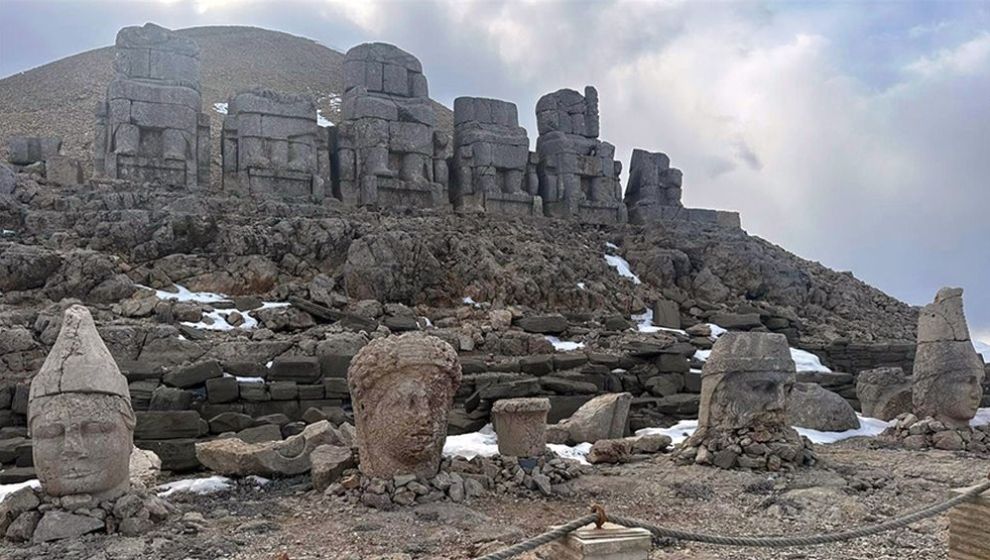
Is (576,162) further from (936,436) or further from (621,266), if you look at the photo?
(936,436)

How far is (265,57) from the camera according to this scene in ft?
205

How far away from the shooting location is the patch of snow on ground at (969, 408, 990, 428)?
39.3 ft

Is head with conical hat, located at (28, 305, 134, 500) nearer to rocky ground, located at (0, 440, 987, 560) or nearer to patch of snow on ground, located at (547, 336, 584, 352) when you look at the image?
rocky ground, located at (0, 440, 987, 560)

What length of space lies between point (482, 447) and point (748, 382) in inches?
135

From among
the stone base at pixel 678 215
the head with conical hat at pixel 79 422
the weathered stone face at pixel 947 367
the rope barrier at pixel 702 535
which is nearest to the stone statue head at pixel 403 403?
the head with conical hat at pixel 79 422

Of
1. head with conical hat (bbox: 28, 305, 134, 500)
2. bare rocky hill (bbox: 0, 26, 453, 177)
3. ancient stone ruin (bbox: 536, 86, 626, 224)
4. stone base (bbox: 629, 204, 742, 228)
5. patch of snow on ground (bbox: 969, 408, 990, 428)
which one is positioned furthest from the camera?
bare rocky hill (bbox: 0, 26, 453, 177)

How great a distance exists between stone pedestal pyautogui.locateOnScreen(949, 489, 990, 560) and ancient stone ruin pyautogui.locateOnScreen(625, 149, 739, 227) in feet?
67.3

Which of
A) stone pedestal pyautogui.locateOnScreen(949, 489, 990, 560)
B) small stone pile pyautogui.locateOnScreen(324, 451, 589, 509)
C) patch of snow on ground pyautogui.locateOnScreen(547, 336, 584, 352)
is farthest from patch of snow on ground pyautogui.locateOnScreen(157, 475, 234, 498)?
patch of snow on ground pyautogui.locateOnScreen(547, 336, 584, 352)

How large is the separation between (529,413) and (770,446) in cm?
278

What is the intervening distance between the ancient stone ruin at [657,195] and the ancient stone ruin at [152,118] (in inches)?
526

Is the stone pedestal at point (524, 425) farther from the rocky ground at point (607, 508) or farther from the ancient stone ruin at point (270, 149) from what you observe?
the ancient stone ruin at point (270, 149)

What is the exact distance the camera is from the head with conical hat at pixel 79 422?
639 centimetres

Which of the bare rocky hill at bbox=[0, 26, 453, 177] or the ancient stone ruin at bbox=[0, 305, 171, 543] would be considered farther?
the bare rocky hill at bbox=[0, 26, 453, 177]

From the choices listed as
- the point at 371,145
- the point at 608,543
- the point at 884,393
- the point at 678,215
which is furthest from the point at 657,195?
the point at 608,543
